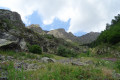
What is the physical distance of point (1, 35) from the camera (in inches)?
1041

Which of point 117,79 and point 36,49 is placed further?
point 36,49

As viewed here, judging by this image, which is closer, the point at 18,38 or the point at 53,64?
the point at 53,64

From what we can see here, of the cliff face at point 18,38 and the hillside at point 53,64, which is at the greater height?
the cliff face at point 18,38

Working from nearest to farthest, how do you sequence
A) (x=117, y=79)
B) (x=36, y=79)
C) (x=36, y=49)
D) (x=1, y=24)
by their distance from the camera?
(x=36, y=79)
(x=117, y=79)
(x=36, y=49)
(x=1, y=24)

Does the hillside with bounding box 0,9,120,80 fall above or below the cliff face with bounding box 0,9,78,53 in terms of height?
below

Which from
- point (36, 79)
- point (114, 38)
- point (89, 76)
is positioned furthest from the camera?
point (114, 38)

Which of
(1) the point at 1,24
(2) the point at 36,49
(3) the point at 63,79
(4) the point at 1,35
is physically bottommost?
(3) the point at 63,79

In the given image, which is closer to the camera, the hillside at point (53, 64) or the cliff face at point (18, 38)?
the hillside at point (53, 64)

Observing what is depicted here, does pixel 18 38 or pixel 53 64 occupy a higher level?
pixel 18 38

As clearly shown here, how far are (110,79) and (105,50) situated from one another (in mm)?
26783

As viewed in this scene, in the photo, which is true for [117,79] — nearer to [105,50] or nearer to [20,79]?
[20,79]

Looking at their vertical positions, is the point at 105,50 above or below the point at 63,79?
above

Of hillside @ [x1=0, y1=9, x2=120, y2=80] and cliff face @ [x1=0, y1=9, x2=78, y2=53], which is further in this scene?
cliff face @ [x1=0, y1=9, x2=78, y2=53]

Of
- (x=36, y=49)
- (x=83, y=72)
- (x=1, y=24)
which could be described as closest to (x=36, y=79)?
(x=83, y=72)
